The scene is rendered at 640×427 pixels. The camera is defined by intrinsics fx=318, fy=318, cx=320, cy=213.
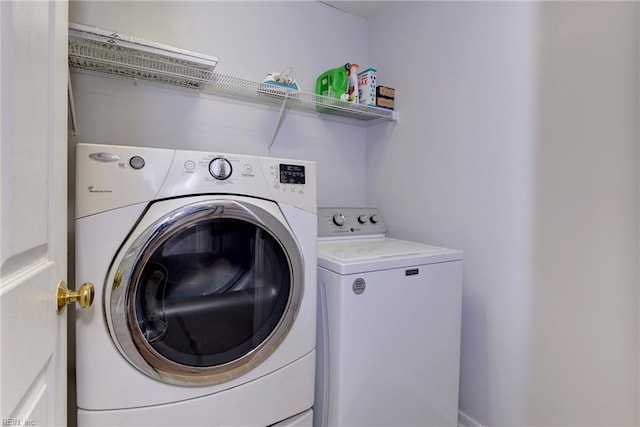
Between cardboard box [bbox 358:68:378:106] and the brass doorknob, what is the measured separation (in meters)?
1.56

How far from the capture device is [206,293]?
3.43 ft

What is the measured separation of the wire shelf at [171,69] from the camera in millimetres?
1157

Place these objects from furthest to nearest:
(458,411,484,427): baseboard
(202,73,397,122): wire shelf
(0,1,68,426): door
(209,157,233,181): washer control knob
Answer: (202,73,397,122): wire shelf → (458,411,484,427): baseboard → (209,157,233,181): washer control knob → (0,1,68,426): door

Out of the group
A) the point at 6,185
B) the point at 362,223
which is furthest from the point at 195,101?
the point at 6,185

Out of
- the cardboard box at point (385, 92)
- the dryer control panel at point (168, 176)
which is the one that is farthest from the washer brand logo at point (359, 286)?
the cardboard box at point (385, 92)

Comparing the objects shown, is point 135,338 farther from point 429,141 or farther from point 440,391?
point 429,141

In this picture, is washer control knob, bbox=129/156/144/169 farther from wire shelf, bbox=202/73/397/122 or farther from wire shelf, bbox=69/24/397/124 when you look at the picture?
wire shelf, bbox=202/73/397/122

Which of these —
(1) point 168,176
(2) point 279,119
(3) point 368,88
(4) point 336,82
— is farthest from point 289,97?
(1) point 168,176

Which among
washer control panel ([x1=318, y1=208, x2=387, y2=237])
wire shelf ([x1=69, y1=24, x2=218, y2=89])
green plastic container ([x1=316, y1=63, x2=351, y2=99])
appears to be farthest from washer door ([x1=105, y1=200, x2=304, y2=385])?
green plastic container ([x1=316, y1=63, x2=351, y2=99])

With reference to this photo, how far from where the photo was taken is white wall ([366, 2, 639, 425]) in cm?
106

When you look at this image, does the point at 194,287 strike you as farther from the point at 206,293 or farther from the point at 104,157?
the point at 104,157

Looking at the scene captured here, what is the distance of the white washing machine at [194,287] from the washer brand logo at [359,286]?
0.15 metres

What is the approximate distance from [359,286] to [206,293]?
1.70 feet

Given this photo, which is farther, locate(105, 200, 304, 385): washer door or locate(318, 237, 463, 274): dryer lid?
locate(318, 237, 463, 274): dryer lid
